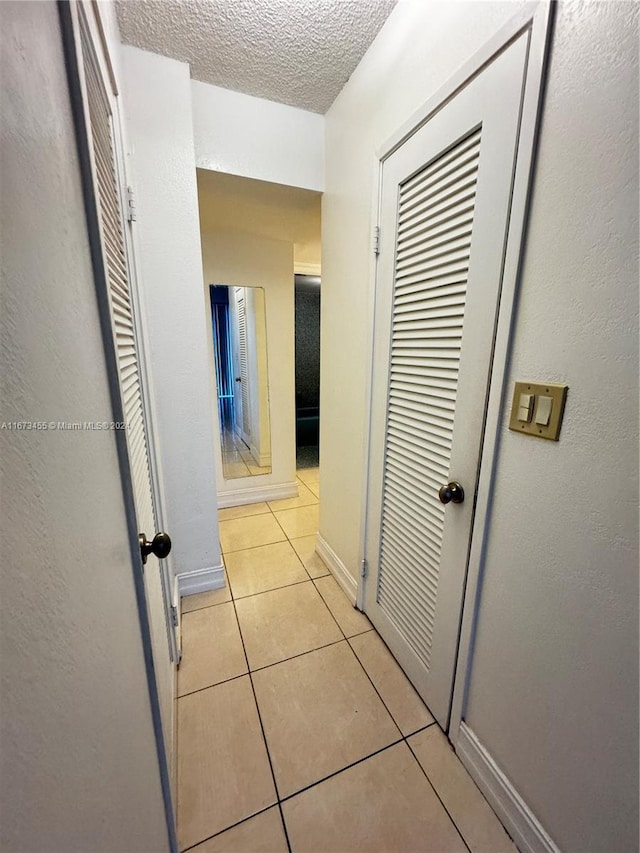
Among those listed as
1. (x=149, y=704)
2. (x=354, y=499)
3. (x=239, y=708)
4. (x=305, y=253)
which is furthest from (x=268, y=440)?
(x=149, y=704)

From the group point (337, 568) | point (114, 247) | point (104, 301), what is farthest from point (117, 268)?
point (337, 568)

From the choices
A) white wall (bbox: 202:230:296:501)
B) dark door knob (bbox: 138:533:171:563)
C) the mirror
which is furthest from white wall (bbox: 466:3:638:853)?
the mirror

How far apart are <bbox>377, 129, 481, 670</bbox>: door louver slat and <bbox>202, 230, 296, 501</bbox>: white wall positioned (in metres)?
1.44

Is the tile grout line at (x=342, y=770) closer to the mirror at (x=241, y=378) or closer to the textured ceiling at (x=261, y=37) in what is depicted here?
the mirror at (x=241, y=378)

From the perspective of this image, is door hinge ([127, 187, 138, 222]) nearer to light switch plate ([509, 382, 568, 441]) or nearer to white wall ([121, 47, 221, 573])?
white wall ([121, 47, 221, 573])

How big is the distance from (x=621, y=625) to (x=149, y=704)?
0.96 m

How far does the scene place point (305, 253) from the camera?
2.88 metres

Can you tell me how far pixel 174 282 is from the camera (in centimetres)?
147

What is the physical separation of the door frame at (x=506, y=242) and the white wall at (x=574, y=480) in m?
0.02

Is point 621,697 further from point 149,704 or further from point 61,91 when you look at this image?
point 61,91

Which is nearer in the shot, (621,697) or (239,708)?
(621,697)

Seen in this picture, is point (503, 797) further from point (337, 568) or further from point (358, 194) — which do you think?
point (358, 194)

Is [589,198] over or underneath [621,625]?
over

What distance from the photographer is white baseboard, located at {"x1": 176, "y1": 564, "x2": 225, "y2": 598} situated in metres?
1.77
